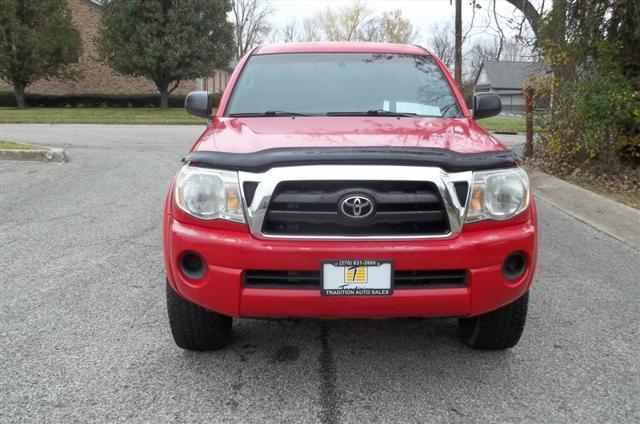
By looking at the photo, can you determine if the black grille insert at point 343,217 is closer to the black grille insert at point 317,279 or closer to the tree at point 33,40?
the black grille insert at point 317,279

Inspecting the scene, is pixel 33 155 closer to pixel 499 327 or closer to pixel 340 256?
pixel 340 256

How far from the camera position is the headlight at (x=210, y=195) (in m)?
2.54

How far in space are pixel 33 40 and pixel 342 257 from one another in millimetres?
33909

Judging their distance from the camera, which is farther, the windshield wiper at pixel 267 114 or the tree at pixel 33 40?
the tree at pixel 33 40

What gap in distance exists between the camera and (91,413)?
2.51 metres

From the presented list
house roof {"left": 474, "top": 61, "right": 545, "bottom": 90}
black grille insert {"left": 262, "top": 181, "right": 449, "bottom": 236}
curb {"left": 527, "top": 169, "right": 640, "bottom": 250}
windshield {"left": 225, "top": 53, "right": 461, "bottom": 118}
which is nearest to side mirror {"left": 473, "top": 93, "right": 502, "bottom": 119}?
windshield {"left": 225, "top": 53, "right": 461, "bottom": 118}

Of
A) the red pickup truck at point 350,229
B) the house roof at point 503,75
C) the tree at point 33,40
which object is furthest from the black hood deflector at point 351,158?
the house roof at point 503,75

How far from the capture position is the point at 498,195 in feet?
8.55

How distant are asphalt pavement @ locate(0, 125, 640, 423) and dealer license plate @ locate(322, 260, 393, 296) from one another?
0.55 meters

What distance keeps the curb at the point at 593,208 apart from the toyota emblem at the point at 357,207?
12.8 ft

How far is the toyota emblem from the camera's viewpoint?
246 cm

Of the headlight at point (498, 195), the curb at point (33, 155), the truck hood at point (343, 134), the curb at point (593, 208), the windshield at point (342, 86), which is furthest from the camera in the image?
the curb at point (33, 155)

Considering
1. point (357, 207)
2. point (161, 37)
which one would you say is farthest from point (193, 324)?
point (161, 37)

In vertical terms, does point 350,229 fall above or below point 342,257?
above
